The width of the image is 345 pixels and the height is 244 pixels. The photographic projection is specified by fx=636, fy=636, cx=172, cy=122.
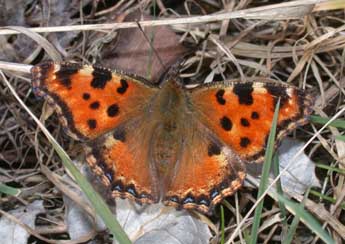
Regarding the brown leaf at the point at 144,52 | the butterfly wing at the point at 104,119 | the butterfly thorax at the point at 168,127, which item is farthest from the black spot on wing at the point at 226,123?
the brown leaf at the point at 144,52

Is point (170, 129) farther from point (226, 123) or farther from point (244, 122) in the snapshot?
point (244, 122)

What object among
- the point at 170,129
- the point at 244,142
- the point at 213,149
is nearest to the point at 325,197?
the point at 244,142

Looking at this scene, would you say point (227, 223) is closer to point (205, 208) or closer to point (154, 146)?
point (205, 208)

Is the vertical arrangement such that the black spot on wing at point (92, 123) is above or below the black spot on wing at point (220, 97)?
below

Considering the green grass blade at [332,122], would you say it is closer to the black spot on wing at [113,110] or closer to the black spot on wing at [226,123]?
the black spot on wing at [226,123]

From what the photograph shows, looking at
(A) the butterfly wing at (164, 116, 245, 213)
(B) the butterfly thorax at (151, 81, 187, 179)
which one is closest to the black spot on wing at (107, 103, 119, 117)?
(B) the butterfly thorax at (151, 81, 187, 179)

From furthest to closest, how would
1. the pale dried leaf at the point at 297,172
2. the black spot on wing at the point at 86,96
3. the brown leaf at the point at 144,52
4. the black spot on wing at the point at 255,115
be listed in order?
the brown leaf at the point at 144,52 → the pale dried leaf at the point at 297,172 → the black spot on wing at the point at 86,96 → the black spot on wing at the point at 255,115

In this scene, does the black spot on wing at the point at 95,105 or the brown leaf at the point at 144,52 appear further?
the brown leaf at the point at 144,52
